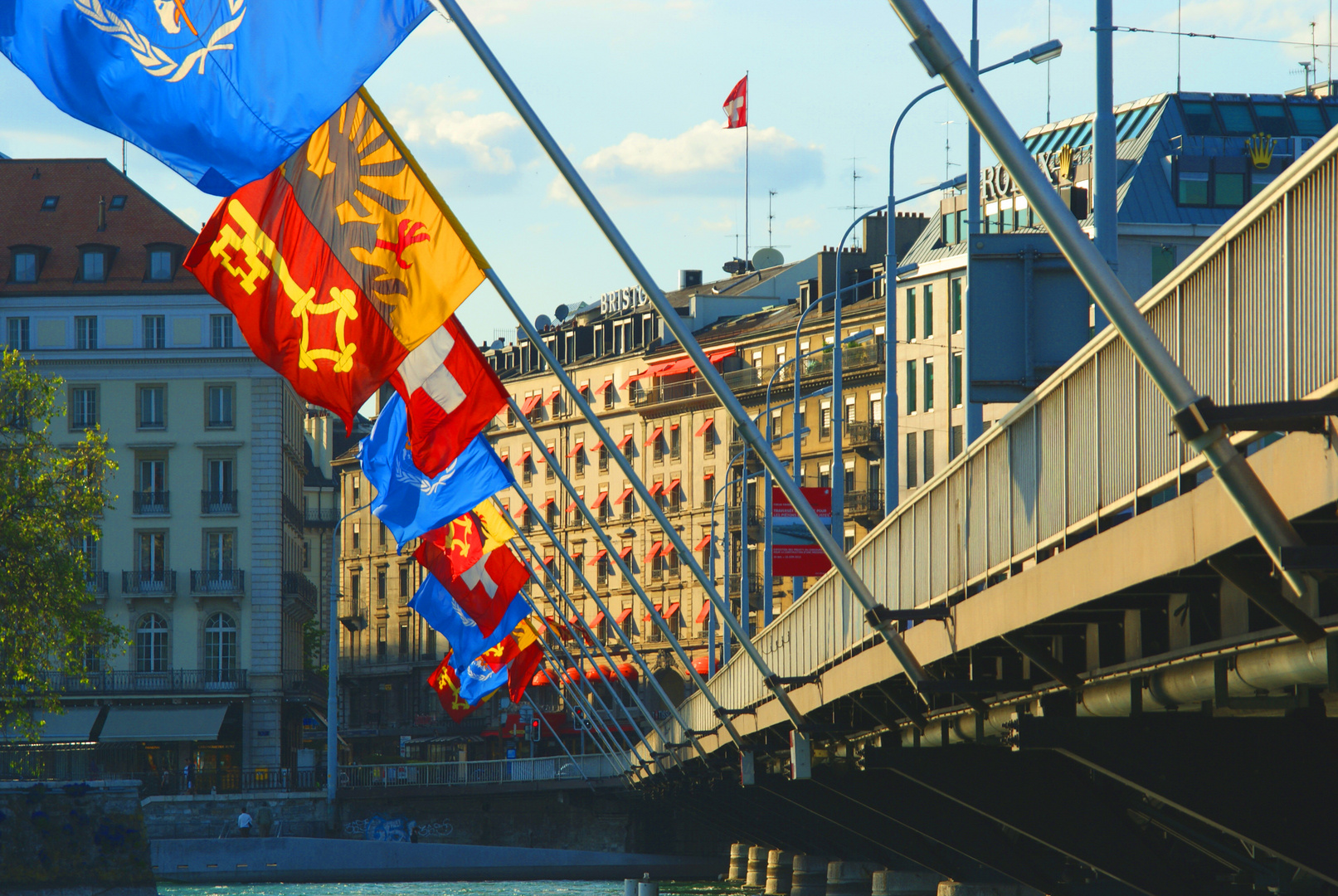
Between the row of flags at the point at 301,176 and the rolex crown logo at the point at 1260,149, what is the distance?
66912 mm

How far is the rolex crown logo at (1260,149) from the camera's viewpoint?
87125mm

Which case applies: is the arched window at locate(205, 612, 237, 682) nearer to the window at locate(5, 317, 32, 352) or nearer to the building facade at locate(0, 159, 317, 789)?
the building facade at locate(0, 159, 317, 789)

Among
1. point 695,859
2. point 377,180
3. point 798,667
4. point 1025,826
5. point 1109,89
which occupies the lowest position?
point 695,859

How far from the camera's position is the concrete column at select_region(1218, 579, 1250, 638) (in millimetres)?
16281

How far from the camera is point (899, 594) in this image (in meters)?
28.2

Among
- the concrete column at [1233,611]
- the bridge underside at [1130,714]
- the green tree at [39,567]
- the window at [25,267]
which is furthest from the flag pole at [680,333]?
the window at [25,267]

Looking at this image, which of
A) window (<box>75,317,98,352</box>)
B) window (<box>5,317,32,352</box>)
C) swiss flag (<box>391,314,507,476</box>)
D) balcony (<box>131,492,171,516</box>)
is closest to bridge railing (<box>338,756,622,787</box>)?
balcony (<box>131,492,171,516</box>)

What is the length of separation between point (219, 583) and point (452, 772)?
15.2 m

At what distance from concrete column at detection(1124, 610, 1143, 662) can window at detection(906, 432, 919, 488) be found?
7537 centimetres

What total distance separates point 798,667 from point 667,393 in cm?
8440

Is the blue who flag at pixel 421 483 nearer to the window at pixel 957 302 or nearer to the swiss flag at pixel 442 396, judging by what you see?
the swiss flag at pixel 442 396

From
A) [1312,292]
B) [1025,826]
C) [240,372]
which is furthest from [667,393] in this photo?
[1312,292]

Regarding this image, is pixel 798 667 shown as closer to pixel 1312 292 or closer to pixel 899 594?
pixel 899 594

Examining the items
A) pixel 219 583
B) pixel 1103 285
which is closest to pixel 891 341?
pixel 1103 285
